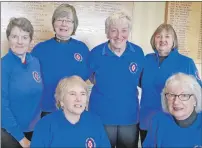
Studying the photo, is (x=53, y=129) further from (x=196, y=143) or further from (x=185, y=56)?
(x=185, y=56)

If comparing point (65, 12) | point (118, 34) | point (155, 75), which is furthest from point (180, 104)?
point (65, 12)

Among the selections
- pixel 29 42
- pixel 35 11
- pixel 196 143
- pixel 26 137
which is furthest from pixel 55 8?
pixel 196 143

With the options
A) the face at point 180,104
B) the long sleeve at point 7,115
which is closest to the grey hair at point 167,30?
the face at point 180,104

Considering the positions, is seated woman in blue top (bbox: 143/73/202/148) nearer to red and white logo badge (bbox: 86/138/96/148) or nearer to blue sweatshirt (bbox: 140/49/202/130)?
blue sweatshirt (bbox: 140/49/202/130)

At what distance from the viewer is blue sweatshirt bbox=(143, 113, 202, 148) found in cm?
114

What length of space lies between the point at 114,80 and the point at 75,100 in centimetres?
23

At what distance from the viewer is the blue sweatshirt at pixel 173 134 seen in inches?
45.0

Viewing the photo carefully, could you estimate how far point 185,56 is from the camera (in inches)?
51.4

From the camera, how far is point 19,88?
3.79 feet

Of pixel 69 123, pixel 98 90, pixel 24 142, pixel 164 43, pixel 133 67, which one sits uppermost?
→ pixel 164 43

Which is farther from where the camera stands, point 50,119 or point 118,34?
point 118,34

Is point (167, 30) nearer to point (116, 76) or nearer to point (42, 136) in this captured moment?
point (116, 76)

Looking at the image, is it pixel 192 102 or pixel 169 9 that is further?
pixel 169 9

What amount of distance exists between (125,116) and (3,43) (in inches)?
25.6
